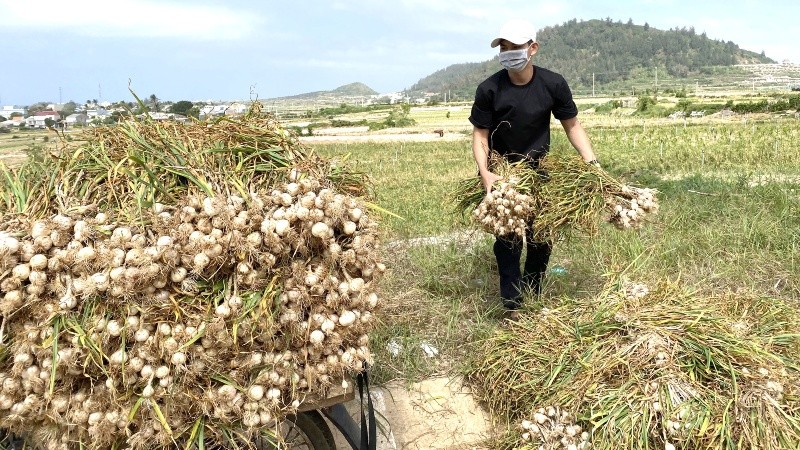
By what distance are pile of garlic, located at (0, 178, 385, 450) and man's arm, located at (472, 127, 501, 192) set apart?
1699mm

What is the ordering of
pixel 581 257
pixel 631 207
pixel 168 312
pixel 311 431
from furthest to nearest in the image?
pixel 581 257
pixel 631 207
pixel 311 431
pixel 168 312

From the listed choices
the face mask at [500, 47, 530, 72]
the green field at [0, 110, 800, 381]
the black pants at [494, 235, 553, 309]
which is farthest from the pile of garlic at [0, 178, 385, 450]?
the black pants at [494, 235, 553, 309]

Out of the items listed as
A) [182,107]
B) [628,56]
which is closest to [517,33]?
[182,107]

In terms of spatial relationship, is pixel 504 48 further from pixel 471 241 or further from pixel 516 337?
pixel 471 241

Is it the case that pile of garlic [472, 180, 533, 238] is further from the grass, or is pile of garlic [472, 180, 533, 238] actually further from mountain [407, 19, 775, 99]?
mountain [407, 19, 775, 99]

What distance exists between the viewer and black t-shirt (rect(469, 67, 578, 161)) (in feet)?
11.8

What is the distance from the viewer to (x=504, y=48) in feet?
11.5

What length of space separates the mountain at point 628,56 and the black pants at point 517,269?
13828cm

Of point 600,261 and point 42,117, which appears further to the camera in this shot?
point 600,261

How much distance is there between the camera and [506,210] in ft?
10.8

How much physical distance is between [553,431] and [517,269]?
155cm

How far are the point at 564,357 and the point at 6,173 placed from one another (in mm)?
2519

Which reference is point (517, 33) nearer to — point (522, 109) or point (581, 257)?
point (522, 109)

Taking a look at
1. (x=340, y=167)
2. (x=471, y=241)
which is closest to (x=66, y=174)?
(x=340, y=167)
